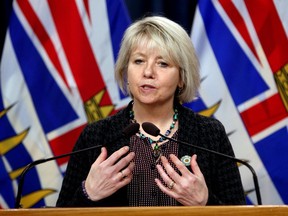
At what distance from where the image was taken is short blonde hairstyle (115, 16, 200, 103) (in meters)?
1.94

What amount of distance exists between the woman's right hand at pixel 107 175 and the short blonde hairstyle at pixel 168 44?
0.40m

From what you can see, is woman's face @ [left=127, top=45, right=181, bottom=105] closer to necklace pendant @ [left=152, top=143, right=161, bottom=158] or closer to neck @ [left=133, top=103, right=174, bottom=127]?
neck @ [left=133, top=103, right=174, bottom=127]

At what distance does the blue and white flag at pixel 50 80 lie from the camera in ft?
9.13

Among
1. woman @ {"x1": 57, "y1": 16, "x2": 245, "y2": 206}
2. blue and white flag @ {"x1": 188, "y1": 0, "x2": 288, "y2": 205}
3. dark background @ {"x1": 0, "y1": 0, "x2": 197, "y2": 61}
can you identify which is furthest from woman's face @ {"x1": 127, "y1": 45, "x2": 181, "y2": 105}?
dark background @ {"x1": 0, "y1": 0, "x2": 197, "y2": 61}

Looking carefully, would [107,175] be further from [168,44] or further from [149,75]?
[168,44]

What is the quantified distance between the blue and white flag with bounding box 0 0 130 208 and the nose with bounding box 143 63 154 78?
0.87 meters

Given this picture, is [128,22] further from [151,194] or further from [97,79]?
[151,194]

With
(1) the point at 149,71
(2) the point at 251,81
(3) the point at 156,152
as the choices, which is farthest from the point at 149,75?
(2) the point at 251,81

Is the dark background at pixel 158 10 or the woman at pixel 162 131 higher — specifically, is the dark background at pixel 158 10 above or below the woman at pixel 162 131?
above

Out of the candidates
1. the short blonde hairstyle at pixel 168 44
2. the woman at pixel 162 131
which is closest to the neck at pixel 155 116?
the woman at pixel 162 131

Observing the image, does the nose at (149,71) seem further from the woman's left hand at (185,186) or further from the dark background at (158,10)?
the dark background at (158,10)

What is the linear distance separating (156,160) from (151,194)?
117 mm

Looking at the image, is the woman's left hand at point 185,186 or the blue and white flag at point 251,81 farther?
the blue and white flag at point 251,81

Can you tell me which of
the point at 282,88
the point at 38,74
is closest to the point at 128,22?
the point at 38,74
